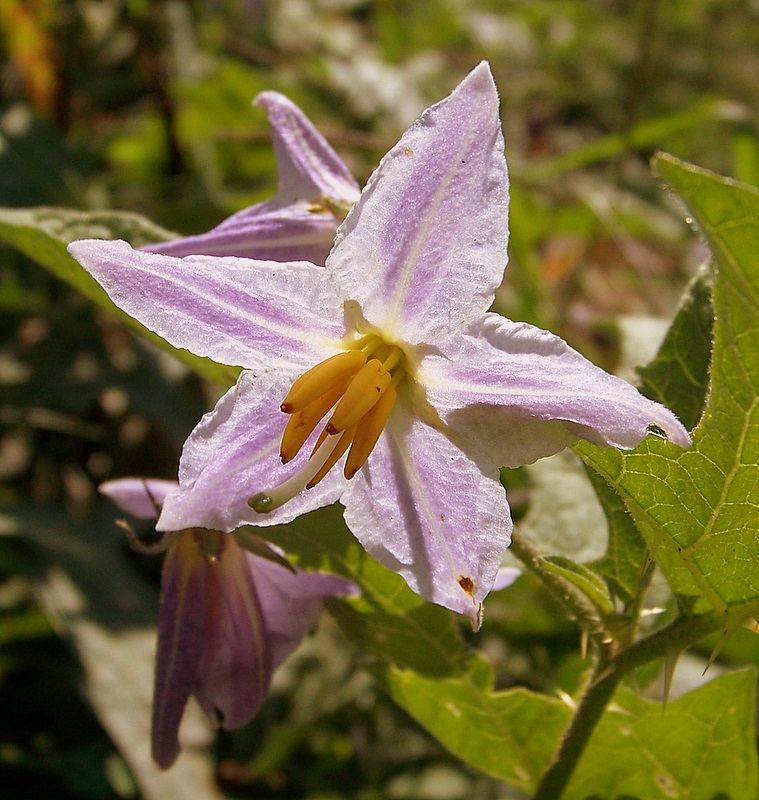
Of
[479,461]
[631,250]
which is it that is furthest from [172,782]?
[631,250]

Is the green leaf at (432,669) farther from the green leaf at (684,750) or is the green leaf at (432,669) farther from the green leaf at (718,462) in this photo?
the green leaf at (718,462)

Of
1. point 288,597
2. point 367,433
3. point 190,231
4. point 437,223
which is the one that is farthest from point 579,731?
point 190,231

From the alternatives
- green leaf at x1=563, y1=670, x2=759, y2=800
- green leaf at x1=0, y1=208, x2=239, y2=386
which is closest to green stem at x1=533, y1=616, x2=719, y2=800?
green leaf at x1=563, y1=670, x2=759, y2=800

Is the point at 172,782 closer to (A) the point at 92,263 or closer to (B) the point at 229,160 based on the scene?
(A) the point at 92,263

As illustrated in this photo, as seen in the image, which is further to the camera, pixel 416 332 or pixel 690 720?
pixel 690 720

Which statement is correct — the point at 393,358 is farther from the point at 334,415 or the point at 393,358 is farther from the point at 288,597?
the point at 288,597
